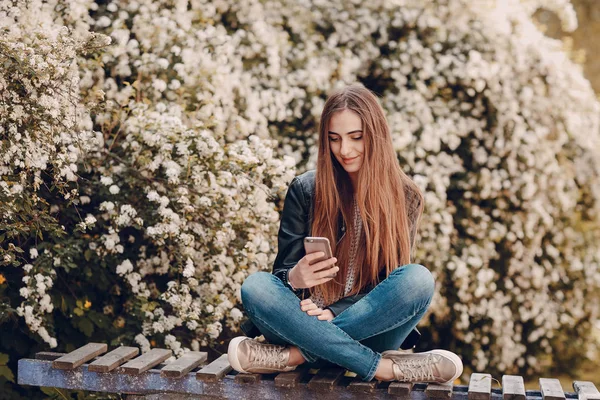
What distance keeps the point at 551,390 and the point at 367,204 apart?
2.94ft

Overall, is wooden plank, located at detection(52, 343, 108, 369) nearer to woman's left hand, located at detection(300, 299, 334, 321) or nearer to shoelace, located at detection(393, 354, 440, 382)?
woman's left hand, located at detection(300, 299, 334, 321)

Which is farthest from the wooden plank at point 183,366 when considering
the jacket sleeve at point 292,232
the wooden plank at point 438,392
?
the wooden plank at point 438,392

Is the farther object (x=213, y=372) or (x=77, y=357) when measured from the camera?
(x=77, y=357)

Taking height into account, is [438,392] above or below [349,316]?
below

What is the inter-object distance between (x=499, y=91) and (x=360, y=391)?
3.06 m

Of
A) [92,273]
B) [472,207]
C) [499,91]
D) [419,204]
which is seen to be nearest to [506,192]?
[472,207]

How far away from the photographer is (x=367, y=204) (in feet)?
9.67

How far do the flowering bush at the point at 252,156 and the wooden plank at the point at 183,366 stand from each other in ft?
0.80

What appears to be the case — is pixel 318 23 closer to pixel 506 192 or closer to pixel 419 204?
pixel 506 192

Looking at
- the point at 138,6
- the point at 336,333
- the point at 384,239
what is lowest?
the point at 336,333

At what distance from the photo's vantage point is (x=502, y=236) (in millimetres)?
5156

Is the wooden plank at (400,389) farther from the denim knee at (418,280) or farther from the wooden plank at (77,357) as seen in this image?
the wooden plank at (77,357)

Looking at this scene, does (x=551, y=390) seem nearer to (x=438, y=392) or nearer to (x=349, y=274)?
(x=438, y=392)

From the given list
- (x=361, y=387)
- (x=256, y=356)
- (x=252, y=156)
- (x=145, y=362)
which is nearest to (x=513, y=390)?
(x=361, y=387)
